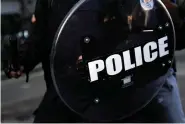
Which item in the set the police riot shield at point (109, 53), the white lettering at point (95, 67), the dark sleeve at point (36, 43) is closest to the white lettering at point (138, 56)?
the police riot shield at point (109, 53)

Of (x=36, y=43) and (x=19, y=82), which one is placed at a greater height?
(x=36, y=43)

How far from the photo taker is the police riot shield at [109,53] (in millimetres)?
1284

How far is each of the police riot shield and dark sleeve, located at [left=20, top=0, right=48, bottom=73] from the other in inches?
2.2

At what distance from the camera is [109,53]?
4.30ft

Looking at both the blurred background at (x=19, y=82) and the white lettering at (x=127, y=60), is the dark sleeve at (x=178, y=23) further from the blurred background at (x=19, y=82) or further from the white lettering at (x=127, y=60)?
the white lettering at (x=127, y=60)

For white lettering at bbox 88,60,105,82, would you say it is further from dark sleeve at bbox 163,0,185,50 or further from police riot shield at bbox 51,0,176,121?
dark sleeve at bbox 163,0,185,50

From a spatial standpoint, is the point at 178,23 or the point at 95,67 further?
the point at 178,23

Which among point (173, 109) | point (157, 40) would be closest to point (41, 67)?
point (157, 40)

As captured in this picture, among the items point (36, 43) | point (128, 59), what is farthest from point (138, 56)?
point (36, 43)

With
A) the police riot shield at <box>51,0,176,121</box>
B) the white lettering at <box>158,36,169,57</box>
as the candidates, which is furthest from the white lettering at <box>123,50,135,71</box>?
the white lettering at <box>158,36,169,57</box>

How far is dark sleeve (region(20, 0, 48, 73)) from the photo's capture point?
1.28 metres

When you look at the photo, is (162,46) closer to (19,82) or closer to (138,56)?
(138,56)

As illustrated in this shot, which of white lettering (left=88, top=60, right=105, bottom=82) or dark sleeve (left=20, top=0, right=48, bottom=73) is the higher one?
dark sleeve (left=20, top=0, right=48, bottom=73)

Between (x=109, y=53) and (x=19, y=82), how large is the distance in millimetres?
306
